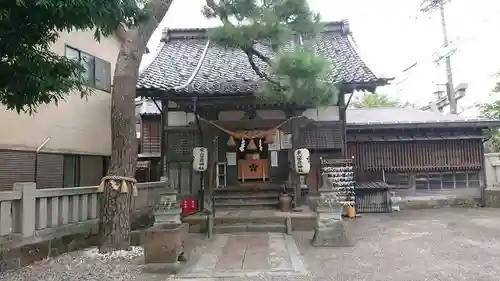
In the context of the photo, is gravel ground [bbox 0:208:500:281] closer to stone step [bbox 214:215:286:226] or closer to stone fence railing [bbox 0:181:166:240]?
stone fence railing [bbox 0:181:166:240]

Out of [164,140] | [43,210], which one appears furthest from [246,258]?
[164,140]

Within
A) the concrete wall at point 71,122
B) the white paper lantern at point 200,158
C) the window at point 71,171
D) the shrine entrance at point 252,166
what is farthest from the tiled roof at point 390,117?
the window at point 71,171

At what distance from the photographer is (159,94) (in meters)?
11.5

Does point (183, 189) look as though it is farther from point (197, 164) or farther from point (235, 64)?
point (235, 64)

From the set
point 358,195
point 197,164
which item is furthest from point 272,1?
point 358,195

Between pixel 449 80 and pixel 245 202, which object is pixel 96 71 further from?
pixel 449 80

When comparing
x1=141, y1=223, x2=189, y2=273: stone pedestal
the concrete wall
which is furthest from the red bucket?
x1=141, y1=223, x2=189, y2=273: stone pedestal

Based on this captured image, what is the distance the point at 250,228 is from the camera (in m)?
9.97

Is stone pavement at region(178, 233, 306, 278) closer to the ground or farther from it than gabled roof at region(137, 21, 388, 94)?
closer to the ground

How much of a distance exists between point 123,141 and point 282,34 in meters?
4.41

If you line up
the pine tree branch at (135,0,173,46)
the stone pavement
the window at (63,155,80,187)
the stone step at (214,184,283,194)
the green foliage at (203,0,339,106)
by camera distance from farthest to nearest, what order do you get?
the stone step at (214,184,283,194) → the window at (63,155,80,187) → the green foliage at (203,0,339,106) → the pine tree branch at (135,0,173,46) → the stone pavement

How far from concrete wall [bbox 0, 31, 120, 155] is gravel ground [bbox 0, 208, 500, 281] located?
146 inches

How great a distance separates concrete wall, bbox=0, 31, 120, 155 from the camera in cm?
905

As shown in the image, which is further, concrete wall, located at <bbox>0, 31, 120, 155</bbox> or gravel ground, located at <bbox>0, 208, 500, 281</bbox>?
concrete wall, located at <bbox>0, 31, 120, 155</bbox>
